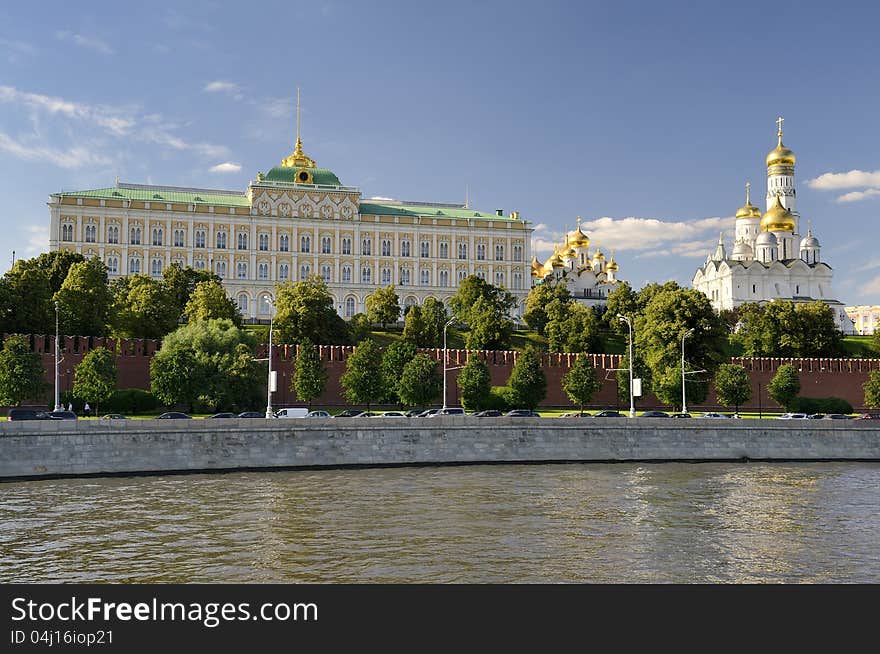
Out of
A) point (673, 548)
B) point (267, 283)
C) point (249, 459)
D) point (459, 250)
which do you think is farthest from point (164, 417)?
point (459, 250)

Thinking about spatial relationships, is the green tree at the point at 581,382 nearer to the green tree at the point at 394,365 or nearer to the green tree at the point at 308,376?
the green tree at the point at 394,365

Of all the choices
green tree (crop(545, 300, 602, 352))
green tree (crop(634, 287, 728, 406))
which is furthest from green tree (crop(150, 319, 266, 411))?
green tree (crop(545, 300, 602, 352))

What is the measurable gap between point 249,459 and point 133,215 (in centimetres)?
7005

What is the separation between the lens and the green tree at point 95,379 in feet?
156

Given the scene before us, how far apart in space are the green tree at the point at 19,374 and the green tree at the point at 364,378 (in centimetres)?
1704

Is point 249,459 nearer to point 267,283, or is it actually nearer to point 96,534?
point 96,534

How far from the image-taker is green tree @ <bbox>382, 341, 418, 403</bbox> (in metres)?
55.2

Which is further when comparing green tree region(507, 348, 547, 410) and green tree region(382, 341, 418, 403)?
green tree region(507, 348, 547, 410)

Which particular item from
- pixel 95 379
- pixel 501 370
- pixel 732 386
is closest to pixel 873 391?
pixel 732 386

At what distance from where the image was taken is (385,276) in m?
105

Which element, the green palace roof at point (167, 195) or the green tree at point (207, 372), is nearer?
the green tree at point (207, 372)

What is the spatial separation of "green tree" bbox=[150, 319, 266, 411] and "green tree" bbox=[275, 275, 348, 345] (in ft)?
38.7

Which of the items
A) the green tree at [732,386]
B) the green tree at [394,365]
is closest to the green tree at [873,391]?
the green tree at [732,386]

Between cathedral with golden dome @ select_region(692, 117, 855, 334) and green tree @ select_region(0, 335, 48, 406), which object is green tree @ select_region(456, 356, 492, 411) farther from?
cathedral with golden dome @ select_region(692, 117, 855, 334)
